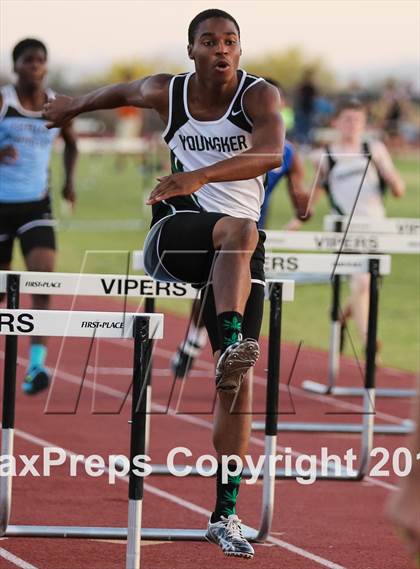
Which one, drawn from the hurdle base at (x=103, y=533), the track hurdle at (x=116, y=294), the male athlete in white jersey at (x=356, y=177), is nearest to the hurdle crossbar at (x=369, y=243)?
the male athlete in white jersey at (x=356, y=177)

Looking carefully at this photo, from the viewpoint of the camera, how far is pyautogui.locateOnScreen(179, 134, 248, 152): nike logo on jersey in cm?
535

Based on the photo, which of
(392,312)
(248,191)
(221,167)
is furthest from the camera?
(392,312)

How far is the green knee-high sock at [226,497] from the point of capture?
539cm

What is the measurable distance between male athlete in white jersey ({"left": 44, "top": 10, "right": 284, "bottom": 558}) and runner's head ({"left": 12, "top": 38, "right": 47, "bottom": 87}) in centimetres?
331

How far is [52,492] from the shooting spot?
7.14m

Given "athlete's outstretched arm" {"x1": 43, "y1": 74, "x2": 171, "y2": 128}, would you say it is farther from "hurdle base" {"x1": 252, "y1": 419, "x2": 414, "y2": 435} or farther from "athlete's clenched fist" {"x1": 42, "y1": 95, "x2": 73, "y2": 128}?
"hurdle base" {"x1": 252, "y1": 419, "x2": 414, "y2": 435}

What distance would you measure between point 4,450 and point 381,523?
6.40ft

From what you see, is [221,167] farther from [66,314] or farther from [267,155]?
[66,314]

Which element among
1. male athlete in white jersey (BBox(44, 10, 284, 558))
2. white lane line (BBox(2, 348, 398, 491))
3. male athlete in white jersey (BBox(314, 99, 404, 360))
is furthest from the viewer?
male athlete in white jersey (BBox(314, 99, 404, 360))

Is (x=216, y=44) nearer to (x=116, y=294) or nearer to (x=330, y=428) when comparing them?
(x=116, y=294)

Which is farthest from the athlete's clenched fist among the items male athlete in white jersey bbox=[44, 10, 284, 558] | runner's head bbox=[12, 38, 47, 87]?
runner's head bbox=[12, 38, 47, 87]

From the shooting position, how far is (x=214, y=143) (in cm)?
538

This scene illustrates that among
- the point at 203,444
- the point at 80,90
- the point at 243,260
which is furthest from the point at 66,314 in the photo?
the point at 203,444

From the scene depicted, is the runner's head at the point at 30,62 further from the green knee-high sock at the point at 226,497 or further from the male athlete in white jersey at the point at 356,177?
the green knee-high sock at the point at 226,497
